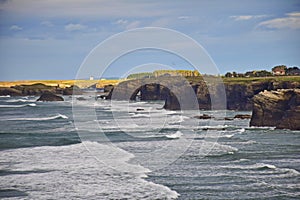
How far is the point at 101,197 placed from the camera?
24.2 m

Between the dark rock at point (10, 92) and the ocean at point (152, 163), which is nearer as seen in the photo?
the ocean at point (152, 163)

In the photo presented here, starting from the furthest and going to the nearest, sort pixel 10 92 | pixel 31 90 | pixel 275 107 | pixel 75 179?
pixel 10 92 → pixel 31 90 → pixel 275 107 → pixel 75 179

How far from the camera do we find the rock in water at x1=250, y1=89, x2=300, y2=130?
52.5 metres

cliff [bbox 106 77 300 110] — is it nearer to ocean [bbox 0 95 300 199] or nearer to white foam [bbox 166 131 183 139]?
ocean [bbox 0 95 300 199]

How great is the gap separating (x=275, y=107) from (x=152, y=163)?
2461 centimetres

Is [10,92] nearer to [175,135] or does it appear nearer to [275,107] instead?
[275,107]

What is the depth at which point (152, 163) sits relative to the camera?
3297cm

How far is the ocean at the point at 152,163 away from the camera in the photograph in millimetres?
25406

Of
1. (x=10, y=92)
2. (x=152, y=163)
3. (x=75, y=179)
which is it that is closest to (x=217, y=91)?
(x=152, y=163)

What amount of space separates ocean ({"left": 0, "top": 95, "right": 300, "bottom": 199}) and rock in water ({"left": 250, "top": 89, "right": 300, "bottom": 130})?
1951mm

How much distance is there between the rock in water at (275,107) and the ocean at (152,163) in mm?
Answer: 1951

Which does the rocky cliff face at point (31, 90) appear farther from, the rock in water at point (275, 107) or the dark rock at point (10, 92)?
the rock in water at point (275, 107)

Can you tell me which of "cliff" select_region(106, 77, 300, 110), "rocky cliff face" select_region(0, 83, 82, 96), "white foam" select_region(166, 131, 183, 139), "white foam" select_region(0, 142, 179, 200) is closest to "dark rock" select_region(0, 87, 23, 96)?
"rocky cliff face" select_region(0, 83, 82, 96)

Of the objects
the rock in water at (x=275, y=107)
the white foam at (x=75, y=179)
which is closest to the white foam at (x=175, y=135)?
the rock in water at (x=275, y=107)
